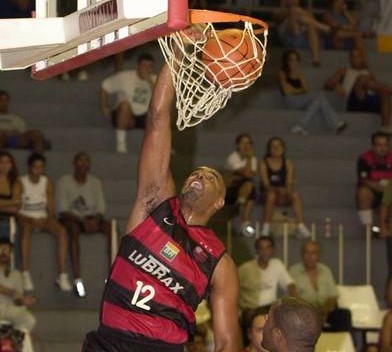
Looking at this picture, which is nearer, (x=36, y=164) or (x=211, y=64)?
(x=211, y=64)

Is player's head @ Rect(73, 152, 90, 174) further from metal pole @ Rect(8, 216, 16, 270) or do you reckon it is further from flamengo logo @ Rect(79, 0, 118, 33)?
flamengo logo @ Rect(79, 0, 118, 33)

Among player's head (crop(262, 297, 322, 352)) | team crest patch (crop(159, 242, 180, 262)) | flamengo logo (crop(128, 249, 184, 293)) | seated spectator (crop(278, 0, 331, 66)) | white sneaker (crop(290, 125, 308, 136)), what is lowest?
player's head (crop(262, 297, 322, 352))

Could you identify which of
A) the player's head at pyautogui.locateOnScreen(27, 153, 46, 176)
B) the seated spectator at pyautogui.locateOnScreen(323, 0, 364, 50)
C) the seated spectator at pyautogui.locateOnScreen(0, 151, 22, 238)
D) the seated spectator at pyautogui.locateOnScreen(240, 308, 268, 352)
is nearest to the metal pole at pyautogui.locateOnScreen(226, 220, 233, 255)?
the player's head at pyautogui.locateOnScreen(27, 153, 46, 176)

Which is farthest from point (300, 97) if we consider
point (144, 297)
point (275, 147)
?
point (144, 297)

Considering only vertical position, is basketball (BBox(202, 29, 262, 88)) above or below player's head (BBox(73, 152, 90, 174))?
above

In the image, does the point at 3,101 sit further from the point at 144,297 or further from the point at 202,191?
the point at 144,297

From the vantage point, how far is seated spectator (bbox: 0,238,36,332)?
1187 cm

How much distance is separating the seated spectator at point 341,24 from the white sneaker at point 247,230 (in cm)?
376

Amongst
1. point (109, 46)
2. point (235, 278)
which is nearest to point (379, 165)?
point (235, 278)

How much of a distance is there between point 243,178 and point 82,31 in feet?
25.0

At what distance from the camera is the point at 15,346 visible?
37.0 ft

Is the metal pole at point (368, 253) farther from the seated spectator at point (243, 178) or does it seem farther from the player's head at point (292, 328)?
the player's head at point (292, 328)

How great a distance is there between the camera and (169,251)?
7086mm

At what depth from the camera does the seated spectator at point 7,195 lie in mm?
12812
